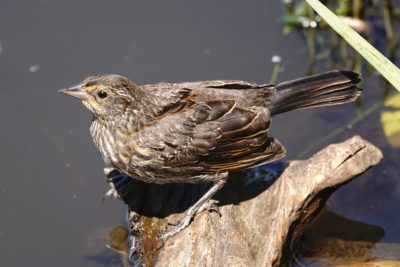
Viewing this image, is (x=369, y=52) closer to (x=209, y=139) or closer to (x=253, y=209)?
(x=209, y=139)

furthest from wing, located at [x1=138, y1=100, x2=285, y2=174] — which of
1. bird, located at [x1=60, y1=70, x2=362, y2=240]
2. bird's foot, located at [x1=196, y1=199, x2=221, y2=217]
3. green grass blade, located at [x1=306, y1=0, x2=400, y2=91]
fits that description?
green grass blade, located at [x1=306, y1=0, x2=400, y2=91]

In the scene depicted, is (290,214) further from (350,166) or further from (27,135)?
(27,135)

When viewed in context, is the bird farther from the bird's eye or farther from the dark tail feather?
the dark tail feather

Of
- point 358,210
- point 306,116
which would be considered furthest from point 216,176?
point 306,116

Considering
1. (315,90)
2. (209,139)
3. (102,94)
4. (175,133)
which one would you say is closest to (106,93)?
(102,94)

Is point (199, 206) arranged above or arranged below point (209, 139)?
below

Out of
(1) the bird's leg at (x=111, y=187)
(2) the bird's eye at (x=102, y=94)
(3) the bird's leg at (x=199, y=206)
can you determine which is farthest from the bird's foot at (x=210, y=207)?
(2) the bird's eye at (x=102, y=94)
